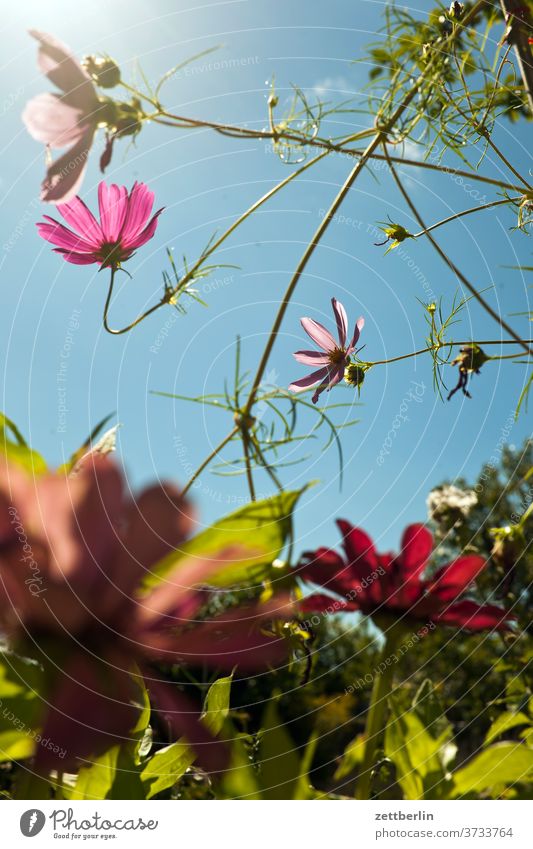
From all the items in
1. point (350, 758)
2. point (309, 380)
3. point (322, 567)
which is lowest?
point (350, 758)

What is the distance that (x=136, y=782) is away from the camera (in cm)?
20

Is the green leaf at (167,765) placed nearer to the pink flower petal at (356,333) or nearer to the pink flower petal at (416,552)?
the pink flower petal at (416,552)

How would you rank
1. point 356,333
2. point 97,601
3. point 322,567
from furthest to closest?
point 356,333 → point 322,567 → point 97,601

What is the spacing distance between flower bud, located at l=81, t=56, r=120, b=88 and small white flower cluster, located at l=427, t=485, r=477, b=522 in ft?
0.90

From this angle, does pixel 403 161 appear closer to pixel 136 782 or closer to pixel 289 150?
pixel 289 150

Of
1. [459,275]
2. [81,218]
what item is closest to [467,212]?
[459,275]

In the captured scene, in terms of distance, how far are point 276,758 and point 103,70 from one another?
0.33m

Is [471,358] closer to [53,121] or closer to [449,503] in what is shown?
[449,503]

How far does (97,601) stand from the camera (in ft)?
0.45

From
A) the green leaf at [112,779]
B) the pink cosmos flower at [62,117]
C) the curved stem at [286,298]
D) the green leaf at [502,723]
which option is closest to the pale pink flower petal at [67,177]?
the pink cosmos flower at [62,117]

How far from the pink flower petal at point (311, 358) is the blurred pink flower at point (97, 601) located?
0.24m

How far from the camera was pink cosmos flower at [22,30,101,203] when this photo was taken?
0.81ft

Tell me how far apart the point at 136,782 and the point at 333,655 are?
2470 millimetres
